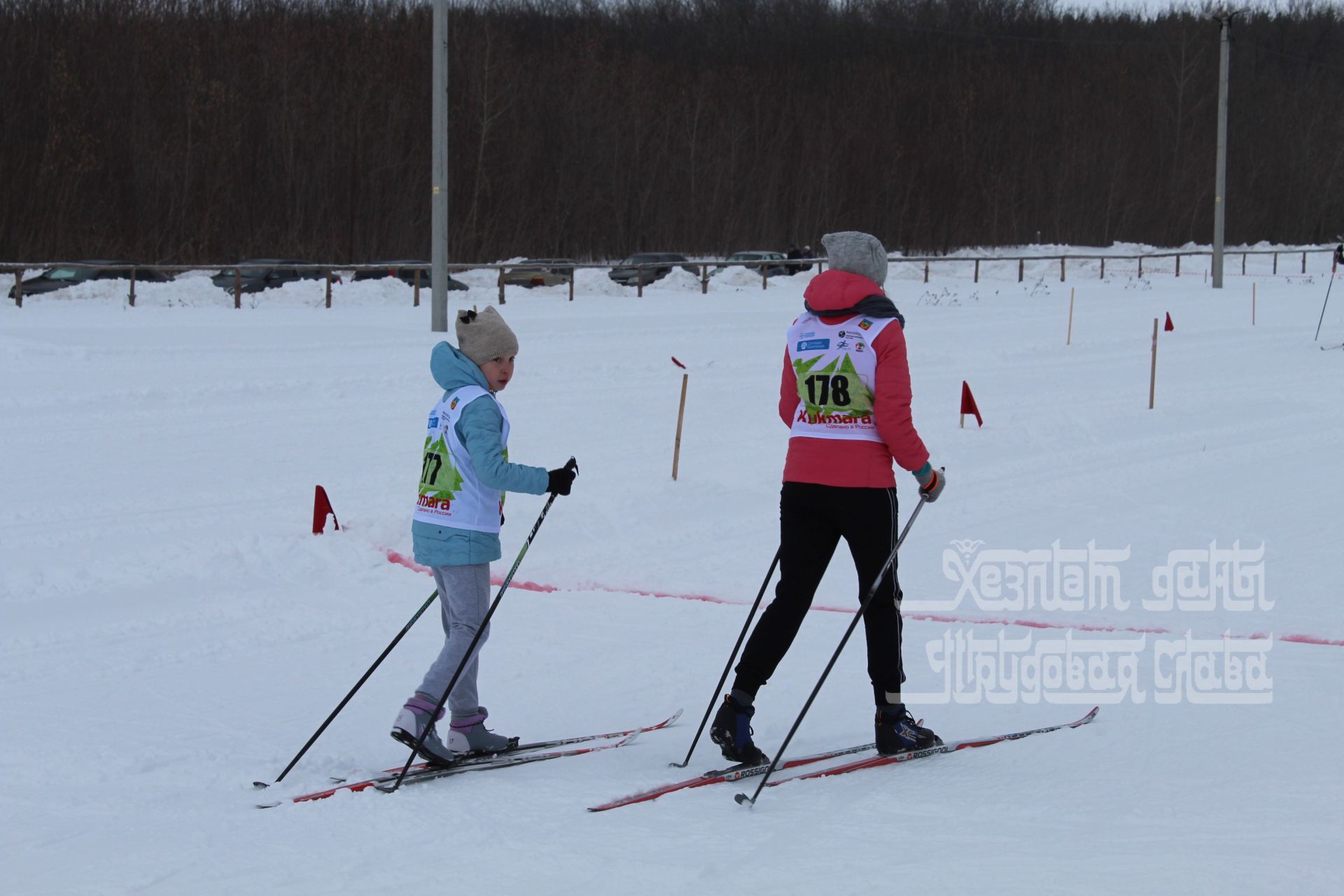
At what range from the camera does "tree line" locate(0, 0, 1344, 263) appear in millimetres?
41250

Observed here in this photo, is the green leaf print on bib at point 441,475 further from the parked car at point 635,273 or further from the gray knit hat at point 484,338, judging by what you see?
the parked car at point 635,273

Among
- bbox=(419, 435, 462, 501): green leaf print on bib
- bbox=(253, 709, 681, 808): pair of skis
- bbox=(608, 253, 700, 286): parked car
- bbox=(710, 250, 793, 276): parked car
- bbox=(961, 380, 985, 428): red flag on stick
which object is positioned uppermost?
bbox=(710, 250, 793, 276): parked car

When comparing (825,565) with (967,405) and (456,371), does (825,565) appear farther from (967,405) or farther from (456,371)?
(967,405)

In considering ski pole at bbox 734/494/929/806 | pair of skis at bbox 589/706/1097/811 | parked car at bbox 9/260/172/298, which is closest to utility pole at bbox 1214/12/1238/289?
parked car at bbox 9/260/172/298

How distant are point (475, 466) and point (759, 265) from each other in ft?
94.2

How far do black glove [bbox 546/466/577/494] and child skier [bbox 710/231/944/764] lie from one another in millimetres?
761

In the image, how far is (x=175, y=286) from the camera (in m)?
26.7

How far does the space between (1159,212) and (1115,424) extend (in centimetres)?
5587

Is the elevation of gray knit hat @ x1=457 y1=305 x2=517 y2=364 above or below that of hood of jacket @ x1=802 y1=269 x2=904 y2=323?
below

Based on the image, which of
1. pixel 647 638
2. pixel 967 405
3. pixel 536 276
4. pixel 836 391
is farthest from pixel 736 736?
pixel 536 276

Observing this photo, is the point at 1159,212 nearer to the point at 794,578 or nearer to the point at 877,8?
the point at 877,8

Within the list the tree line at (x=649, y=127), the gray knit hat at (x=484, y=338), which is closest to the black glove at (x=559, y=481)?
the gray knit hat at (x=484, y=338)

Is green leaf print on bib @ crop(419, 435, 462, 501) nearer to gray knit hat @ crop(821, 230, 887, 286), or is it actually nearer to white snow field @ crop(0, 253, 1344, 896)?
white snow field @ crop(0, 253, 1344, 896)

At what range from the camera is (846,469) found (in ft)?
15.6
